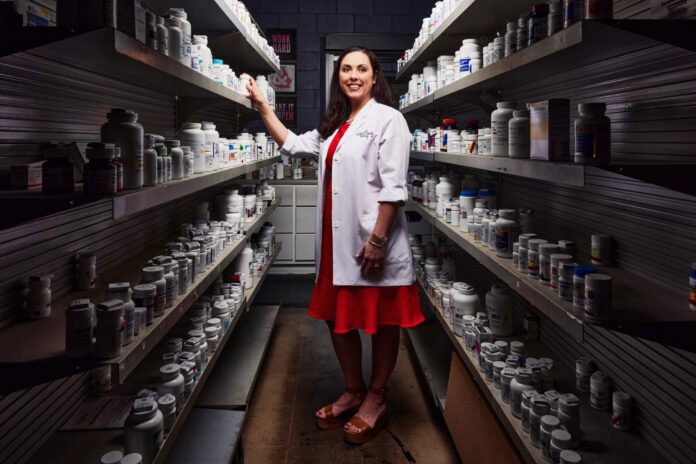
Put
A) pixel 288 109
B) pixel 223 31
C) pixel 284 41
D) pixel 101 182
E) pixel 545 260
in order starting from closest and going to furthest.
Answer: pixel 101 182
pixel 545 260
pixel 223 31
pixel 284 41
pixel 288 109

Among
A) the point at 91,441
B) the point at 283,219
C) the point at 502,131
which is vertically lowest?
the point at 91,441

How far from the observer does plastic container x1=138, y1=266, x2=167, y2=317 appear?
1748 mm

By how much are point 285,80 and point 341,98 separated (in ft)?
13.8

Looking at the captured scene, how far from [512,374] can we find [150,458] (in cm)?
132

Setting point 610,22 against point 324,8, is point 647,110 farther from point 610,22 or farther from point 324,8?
point 324,8

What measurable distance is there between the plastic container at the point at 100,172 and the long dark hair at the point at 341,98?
175 centimetres

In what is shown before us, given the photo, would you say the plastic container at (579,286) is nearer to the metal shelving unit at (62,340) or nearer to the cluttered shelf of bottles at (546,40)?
the cluttered shelf of bottles at (546,40)

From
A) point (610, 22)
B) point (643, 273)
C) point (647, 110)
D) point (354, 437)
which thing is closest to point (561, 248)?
point (643, 273)

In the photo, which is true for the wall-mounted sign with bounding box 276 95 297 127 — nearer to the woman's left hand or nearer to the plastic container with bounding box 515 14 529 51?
the woman's left hand

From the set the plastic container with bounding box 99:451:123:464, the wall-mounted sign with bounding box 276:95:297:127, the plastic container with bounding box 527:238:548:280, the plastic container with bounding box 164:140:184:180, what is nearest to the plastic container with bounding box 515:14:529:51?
the plastic container with bounding box 527:238:548:280

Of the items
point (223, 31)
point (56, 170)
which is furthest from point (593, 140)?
point (223, 31)

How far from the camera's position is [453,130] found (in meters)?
3.18

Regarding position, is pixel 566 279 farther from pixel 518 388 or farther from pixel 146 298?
pixel 146 298

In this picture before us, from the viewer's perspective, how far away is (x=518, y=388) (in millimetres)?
1878
